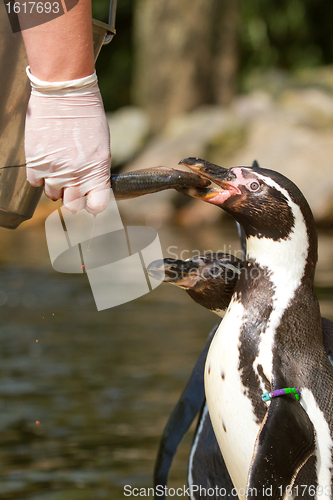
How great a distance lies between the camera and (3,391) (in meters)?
2.82

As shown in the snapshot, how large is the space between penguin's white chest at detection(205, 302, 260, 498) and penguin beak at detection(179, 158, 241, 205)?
0.25 m

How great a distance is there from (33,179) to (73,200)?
10 centimetres

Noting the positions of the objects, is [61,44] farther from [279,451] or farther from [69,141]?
[279,451]

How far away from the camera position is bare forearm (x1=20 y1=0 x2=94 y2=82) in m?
1.38

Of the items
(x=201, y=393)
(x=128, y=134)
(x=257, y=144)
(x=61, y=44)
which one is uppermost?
(x=61, y=44)

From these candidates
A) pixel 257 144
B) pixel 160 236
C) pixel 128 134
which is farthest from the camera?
pixel 128 134

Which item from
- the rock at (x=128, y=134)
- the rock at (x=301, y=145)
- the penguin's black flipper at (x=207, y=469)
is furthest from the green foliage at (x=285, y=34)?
the penguin's black flipper at (x=207, y=469)

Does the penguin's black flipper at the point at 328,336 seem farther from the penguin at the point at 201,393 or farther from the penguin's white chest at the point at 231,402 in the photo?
the penguin's white chest at the point at 231,402

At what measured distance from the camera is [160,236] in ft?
23.6

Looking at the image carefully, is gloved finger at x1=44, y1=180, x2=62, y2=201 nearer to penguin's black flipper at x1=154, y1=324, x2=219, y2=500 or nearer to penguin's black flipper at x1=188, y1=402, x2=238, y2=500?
penguin's black flipper at x1=154, y1=324, x2=219, y2=500

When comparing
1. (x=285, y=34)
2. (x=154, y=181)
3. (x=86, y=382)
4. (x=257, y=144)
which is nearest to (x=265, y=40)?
(x=285, y=34)

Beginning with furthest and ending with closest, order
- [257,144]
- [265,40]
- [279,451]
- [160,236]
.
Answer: [265,40]
[257,144]
[160,236]
[279,451]

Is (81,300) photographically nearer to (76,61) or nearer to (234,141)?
(76,61)

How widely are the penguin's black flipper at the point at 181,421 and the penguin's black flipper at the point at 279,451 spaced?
538 millimetres
